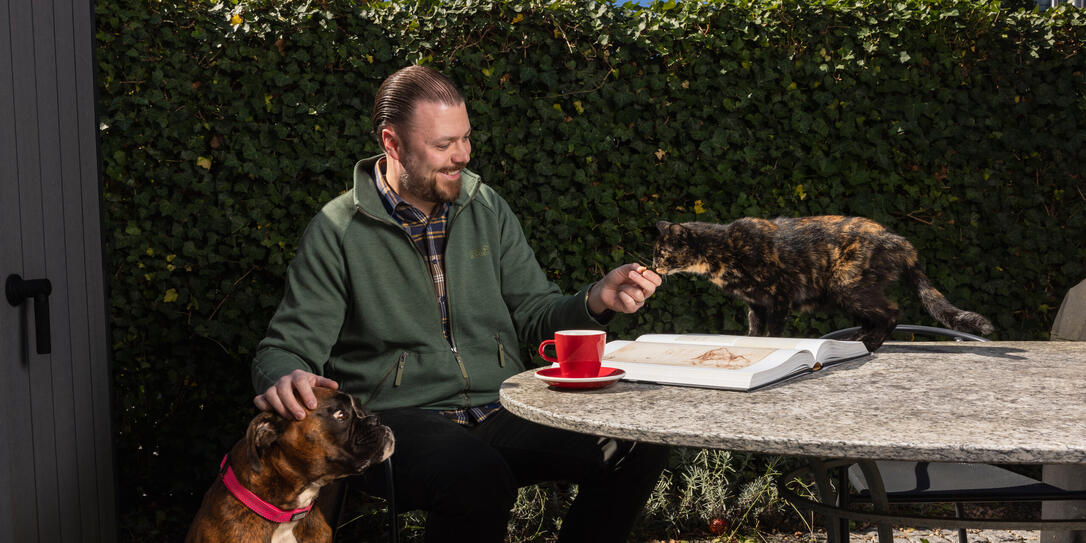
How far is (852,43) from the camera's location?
3900 millimetres

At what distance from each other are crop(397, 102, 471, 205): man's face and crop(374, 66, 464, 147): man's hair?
2 centimetres

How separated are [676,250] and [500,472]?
48.5 inches

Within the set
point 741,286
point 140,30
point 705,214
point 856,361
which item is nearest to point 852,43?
point 705,214

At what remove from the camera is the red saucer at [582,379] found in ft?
5.84

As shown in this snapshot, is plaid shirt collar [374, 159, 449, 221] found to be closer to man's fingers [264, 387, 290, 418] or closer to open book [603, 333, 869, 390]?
open book [603, 333, 869, 390]

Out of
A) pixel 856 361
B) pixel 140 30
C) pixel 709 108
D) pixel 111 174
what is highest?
pixel 140 30

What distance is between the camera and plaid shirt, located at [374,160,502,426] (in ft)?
8.57

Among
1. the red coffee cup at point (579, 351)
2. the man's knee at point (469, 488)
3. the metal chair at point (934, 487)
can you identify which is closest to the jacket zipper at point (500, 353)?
the man's knee at point (469, 488)

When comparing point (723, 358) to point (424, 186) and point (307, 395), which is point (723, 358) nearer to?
point (307, 395)

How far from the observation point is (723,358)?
1961mm

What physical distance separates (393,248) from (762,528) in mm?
2586

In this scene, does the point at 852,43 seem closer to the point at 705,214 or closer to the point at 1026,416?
the point at 705,214

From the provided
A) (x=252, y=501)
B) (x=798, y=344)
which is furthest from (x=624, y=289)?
(x=252, y=501)

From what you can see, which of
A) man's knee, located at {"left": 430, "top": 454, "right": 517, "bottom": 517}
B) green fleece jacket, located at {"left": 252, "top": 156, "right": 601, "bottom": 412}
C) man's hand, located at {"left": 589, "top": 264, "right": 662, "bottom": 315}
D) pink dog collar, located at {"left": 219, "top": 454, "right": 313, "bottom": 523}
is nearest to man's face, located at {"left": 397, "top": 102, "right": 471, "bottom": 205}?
green fleece jacket, located at {"left": 252, "top": 156, "right": 601, "bottom": 412}
